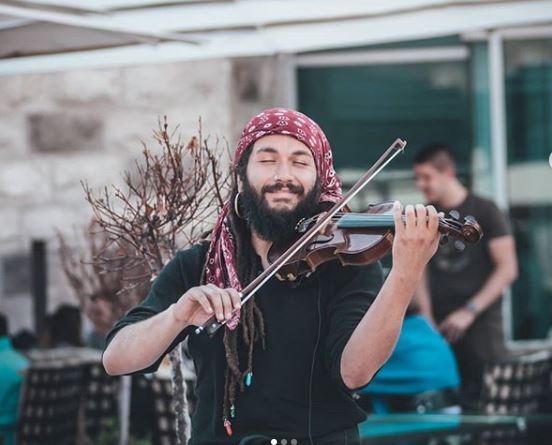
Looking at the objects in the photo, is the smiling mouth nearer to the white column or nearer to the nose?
the nose

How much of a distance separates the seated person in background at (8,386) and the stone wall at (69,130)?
1.31 m

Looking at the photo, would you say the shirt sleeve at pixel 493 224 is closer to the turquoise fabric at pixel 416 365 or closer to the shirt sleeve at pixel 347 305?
the turquoise fabric at pixel 416 365

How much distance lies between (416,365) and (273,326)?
3.01m

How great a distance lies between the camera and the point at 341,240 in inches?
122

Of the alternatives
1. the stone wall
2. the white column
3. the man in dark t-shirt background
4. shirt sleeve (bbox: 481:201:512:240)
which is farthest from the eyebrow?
the white column

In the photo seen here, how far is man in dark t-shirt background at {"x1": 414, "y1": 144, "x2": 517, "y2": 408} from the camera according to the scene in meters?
6.61

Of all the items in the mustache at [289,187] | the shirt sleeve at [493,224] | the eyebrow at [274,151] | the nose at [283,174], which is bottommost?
the mustache at [289,187]

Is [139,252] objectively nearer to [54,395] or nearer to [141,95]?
[54,395]

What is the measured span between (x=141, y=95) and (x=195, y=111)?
0.30 meters

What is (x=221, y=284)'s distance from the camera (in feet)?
10.4

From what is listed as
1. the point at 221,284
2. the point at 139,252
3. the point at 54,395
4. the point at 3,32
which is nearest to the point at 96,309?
the point at 54,395

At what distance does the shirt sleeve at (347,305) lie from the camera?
9.87 ft

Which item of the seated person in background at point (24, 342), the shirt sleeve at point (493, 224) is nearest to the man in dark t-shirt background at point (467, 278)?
the shirt sleeve at point (493, 224)

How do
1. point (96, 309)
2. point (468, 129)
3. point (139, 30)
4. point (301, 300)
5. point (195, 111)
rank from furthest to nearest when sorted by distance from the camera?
point (468, 129) → point (195, 111) → point (96, 309) → point (139, 30) → point (301, 300)
